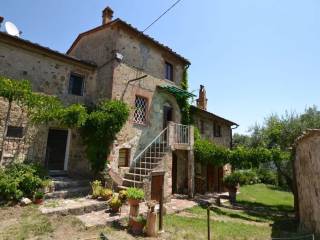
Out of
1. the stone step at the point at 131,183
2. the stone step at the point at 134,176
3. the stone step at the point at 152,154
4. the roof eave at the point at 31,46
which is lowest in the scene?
the stone step at the point at 131,183

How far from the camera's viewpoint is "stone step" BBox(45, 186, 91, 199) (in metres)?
8.03

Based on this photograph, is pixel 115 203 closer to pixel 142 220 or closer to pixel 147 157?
pixel 142 220

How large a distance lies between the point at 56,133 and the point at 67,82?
8.06 feet

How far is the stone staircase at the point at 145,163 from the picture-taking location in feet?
31.9

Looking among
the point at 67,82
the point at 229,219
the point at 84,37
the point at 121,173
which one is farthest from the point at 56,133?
the point at 229,219

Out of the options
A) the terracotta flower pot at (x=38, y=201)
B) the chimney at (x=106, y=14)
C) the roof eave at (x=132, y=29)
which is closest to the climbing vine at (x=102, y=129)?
the terracotta flower pot at (x=38, y=201)

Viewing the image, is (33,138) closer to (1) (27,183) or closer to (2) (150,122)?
(1) (27,183)

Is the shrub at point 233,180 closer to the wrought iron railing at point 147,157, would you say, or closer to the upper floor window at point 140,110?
the wrought iron railing at point 147,157

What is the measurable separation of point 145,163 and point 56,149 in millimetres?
4073

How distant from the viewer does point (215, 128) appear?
1897cm

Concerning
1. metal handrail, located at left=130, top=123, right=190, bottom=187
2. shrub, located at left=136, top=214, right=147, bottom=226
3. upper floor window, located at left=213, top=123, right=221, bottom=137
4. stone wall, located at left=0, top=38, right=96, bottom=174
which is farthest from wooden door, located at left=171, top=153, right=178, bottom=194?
shrub, located at left=136, top=214, right=147, bottom=226

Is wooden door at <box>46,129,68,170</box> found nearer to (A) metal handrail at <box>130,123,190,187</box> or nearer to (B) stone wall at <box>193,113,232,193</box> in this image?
(A) metal handrail at <box>130,123,190,187</box>

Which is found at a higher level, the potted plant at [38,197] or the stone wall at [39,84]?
the stone wall at [39,84]

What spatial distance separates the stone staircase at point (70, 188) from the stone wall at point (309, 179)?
798 centimetres
